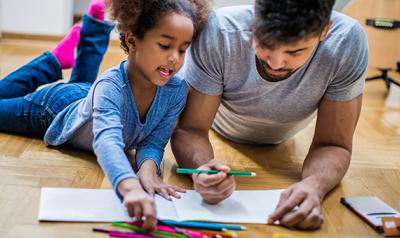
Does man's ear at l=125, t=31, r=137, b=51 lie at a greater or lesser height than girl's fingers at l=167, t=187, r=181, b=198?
greater

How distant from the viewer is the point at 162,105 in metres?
1.41

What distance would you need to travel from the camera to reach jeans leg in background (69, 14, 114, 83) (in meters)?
1.83

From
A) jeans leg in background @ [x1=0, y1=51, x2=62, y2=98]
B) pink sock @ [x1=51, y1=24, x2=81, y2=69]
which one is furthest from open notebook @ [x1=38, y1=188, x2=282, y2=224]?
pink sock @ [x1=51, y1=24, x2=81, y2=69]

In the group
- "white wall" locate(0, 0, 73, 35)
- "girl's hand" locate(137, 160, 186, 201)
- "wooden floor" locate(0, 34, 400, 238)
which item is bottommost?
"white wall" locate(0, 0, 73, 35)

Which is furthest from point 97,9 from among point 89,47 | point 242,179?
point 242,179

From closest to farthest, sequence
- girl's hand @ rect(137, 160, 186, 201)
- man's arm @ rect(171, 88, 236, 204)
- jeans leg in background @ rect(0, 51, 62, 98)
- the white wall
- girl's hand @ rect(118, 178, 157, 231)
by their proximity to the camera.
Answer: girl's hand @ rect(118, 178, 157, 231)
girl's hand @ rect(137, 160, 186, 201)
man's arm @ rect(171, 88, 236, 204)
jeans leg in background @ rect(0, 51, 62, 98)
the white wall

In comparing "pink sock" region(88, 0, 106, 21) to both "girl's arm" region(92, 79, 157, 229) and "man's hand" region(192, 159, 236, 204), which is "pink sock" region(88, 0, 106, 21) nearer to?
"girl's arm" region(92, 79, 157, 229)

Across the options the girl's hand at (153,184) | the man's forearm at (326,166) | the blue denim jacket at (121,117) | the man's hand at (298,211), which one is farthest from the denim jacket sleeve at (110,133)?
the man's forearm at (326,166)

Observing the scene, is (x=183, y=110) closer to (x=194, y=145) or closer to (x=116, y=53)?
(x=194, y=145)

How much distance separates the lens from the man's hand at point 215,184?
1.13 metres

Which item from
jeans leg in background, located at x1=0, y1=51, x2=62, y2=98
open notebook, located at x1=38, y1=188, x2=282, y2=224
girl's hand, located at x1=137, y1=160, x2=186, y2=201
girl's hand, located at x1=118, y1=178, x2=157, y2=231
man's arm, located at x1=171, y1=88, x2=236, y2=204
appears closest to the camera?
girl's hand, located at x1=118, y1=178, x2=157, y2=231

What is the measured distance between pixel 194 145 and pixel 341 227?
15.6 inches

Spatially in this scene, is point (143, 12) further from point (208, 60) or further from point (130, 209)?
point (130, 209)

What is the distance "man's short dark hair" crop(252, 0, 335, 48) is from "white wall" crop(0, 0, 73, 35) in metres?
2.52
